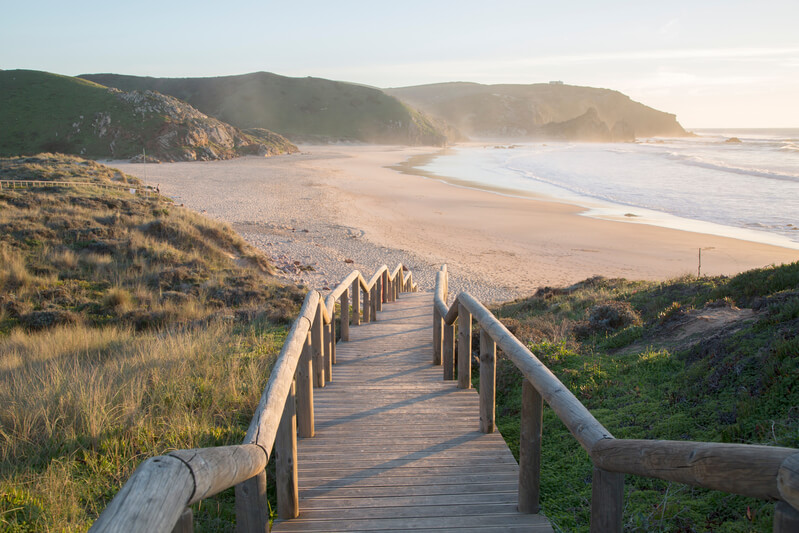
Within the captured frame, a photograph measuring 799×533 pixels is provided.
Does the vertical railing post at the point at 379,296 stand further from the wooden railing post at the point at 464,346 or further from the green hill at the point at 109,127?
the green hill at the point at 109,127

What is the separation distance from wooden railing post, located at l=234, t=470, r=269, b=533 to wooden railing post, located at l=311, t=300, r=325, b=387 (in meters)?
2.38

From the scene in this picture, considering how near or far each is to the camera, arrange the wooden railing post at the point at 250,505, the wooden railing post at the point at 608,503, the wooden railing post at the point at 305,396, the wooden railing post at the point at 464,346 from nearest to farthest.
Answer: the wooden railing post at the point at 608,503
the wooden railing post at the point at 250,505
the wooden railing post at the point at 305,396
the wooden railing post at the point at 464,346

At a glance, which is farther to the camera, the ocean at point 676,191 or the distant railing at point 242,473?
the ocean at point 676,191

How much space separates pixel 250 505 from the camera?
2105 mm

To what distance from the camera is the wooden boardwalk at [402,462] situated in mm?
2746

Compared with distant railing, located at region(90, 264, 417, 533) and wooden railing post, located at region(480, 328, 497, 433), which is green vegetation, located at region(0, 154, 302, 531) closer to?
distant railing, located at region(90, 264, 417, 533)

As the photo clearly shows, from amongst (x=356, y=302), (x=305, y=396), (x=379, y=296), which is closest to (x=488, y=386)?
(x=305, y=396)

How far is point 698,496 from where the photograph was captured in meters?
2.71

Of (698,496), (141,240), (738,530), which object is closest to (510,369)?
(698,496)

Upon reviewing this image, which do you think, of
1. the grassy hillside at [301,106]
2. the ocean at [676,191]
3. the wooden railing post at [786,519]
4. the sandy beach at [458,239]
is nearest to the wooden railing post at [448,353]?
the wooden railing post at [786,519]

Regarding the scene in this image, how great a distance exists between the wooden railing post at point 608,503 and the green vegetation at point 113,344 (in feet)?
6.47

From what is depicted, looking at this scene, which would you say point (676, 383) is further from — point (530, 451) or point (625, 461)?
point (625, 461)

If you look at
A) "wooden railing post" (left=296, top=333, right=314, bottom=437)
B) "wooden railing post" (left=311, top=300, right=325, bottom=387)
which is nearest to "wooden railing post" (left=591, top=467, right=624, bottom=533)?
"wooden railing post" (left=296, top=333, right=314, bottom=437)

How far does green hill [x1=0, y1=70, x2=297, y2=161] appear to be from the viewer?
58.0 meters
